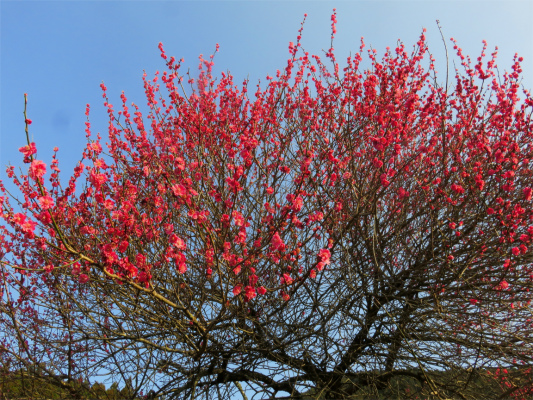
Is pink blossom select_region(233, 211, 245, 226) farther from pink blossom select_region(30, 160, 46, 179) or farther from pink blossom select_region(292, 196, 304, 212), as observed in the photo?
pink blossom select_region(30, 160, 46, 179)

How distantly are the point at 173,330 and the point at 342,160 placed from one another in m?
3.15

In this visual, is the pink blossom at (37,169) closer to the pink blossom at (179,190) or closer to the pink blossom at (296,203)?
the pink blossom at (179,190)

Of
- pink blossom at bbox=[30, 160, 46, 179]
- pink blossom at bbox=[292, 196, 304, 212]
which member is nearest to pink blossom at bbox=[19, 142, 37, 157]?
pink blossom at bbox=[30, 160, 46, 179]

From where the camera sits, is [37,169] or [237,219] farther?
[237,219]

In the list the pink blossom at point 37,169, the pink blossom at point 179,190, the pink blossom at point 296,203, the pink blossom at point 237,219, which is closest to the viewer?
the pink blossom at point 37,169

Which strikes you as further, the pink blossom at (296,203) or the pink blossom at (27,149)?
the pink blossom at (296,203)

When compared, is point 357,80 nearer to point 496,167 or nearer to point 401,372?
point 496,167

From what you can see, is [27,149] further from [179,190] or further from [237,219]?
[237,219]

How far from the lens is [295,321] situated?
509 cm

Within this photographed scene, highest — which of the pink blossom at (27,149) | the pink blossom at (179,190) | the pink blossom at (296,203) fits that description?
the pink blossom at (27,149)

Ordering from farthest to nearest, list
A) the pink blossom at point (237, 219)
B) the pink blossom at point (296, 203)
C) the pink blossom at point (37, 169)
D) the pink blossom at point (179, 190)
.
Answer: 1. the pink blossom at point (237, 219)
2. the pink blossom at point (296, 203)
3. the pink blossom at point (179, 190)
4. the pink blossom at point (37, 169)

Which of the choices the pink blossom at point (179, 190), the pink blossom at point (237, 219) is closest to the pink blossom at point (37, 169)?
the pink blossom at point (179, 190)

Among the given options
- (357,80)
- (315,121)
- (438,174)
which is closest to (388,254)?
(438,174)

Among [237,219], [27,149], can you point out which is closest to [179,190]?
[237,219]
